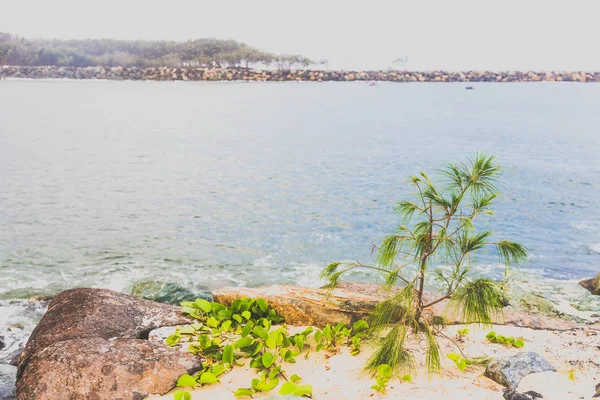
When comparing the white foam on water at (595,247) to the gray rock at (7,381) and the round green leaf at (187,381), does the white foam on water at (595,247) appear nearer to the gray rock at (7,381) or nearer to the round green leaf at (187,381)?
the round green leaf at (187,381)

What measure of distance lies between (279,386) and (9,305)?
32.9 feet

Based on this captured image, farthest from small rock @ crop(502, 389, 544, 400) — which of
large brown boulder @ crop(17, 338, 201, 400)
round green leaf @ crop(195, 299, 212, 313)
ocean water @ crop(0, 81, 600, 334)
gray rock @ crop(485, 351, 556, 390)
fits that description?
round green leaf @ crop(195, 299, 212, 313)

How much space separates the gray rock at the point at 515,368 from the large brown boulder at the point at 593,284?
9546 mm

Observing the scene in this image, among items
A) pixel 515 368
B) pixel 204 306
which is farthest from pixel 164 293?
pixel 515 368

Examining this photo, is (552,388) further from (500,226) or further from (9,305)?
(500,226)

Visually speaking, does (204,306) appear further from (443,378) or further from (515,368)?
(515,368)

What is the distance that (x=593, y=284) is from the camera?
590 inches

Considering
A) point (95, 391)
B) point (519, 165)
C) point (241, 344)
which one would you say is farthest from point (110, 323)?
point (519, 165)

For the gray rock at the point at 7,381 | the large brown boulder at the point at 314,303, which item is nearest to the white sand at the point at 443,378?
the large brown boulder at the point at 314,303

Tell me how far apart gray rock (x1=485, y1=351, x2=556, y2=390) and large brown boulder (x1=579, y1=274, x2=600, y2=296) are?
9.55 meters

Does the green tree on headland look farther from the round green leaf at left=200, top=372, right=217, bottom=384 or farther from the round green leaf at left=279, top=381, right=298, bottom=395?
the round green leaf at left=200, top=372, right=217, bottom=384

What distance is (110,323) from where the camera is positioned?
301 inches

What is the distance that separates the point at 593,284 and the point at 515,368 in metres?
10.3

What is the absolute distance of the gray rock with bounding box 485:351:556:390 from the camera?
20.5 ft
